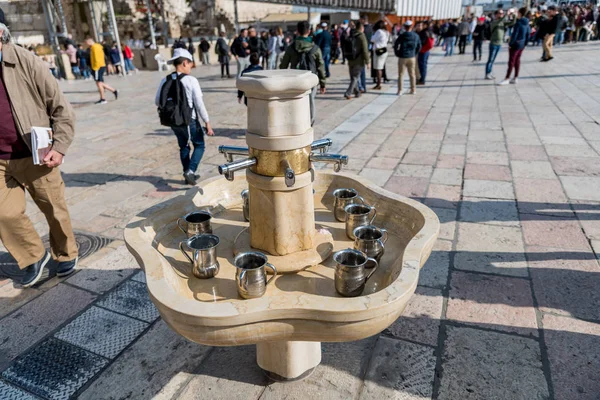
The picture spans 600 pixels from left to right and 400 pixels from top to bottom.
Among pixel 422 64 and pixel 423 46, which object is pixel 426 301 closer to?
pixel 423 46

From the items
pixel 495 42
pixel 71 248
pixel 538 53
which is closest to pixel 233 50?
pixel 495 42

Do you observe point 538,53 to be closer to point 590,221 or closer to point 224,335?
point 590,221

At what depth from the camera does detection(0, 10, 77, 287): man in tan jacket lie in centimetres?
301

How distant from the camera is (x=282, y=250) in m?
2.21

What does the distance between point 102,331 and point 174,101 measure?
2.95 metres

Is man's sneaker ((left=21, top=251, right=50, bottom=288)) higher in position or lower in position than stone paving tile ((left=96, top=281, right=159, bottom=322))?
higher

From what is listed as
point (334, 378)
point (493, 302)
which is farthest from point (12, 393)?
point (493, 302)

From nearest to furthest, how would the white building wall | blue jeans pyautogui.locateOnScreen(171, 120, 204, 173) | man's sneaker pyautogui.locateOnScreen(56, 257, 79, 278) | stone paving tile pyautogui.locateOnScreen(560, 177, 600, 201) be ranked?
man's sneaker pyautogui.locateOnScreen(56, 257, 79, 278)
stone paving tile pyautogui.locateOnScreen(560, 177, 600, 201)
blue jeans pyautogui.locateOnScreen(171, 120, 204, 173)
the white building wall

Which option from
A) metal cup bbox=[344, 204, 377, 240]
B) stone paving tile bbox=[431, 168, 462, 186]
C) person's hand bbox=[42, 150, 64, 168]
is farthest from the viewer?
stone paving tile bbox=[431, 168, 462, 186]

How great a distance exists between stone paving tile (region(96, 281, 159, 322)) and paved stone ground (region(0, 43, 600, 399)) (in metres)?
0.02

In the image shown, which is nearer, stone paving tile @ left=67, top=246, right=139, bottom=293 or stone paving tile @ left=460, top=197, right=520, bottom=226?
stone paving tile @ left=67, top=246, right=139, bottom=293

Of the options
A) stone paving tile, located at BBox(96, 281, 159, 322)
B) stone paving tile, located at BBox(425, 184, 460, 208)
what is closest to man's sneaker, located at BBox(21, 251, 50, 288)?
stone paving tile, located at BBox(96, 281, 159, 322)

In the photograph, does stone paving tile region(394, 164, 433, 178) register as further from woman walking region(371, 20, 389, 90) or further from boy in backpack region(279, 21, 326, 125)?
woman walking region(371, 20, 389, 90)

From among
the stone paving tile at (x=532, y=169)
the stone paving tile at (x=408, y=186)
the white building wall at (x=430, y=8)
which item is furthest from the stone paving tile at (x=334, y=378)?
the white building wall at (x=430, y=8)
